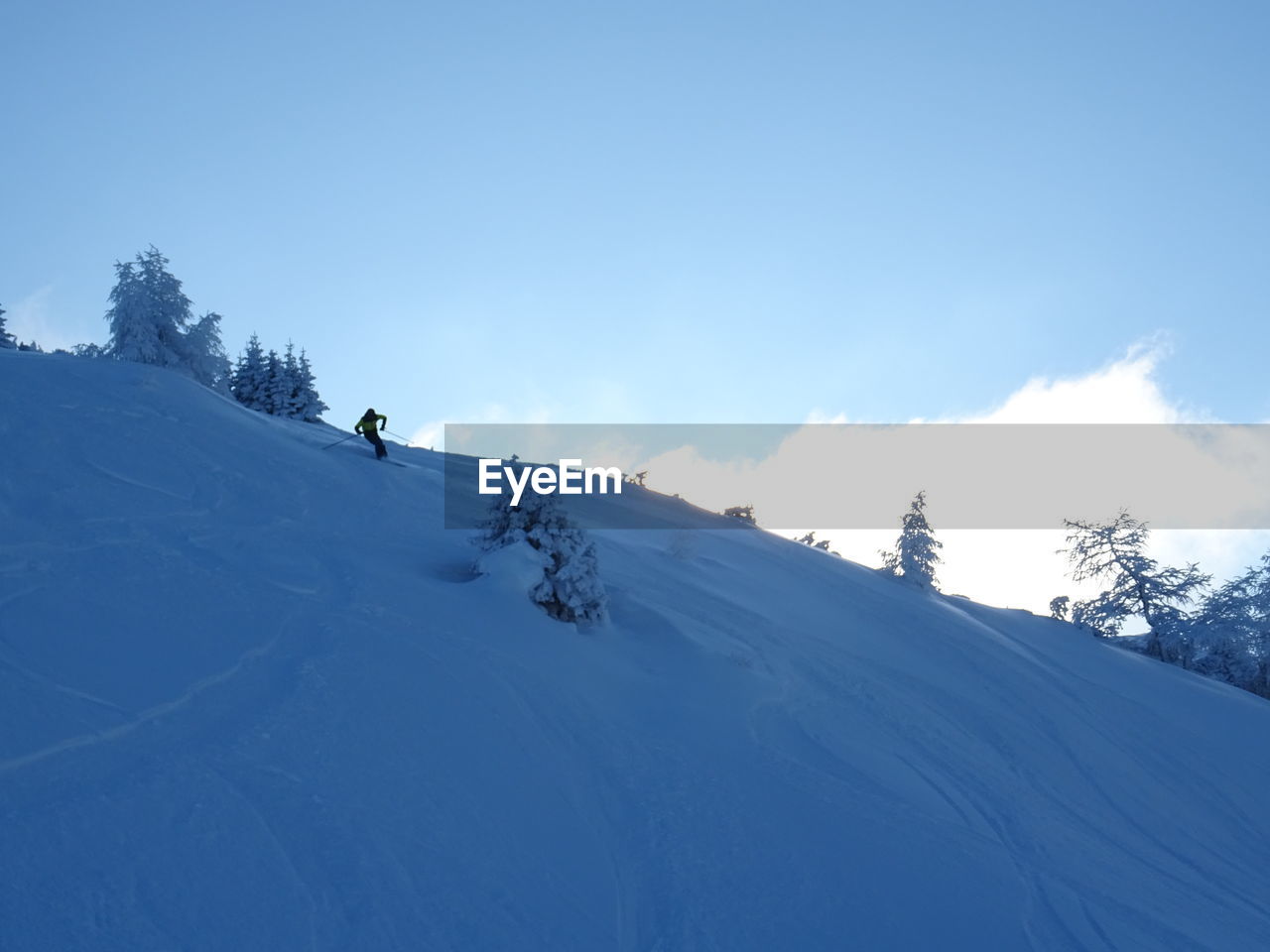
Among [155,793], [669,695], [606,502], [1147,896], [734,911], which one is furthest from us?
[606,502]

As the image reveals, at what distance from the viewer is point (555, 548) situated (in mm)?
10680

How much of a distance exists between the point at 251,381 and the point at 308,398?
2516 mm

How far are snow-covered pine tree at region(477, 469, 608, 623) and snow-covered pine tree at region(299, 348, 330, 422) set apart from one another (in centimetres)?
3036

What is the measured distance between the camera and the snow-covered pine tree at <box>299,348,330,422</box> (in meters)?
39.1

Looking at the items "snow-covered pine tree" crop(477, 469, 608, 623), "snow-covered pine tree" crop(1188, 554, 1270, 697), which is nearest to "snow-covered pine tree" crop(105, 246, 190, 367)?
"snow-covered pine tree" crop(477, 469, 608, 623)

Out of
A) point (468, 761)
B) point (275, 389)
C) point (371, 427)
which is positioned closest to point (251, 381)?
point (275, 389)

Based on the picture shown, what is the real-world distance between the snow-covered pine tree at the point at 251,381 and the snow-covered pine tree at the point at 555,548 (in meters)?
31.6

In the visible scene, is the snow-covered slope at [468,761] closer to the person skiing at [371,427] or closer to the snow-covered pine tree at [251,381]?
the person skiing at [371,427]

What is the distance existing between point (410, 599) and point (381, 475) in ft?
23.1

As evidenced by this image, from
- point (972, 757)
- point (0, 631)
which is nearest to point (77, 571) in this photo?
point (0, 631)

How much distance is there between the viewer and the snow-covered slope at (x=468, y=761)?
539cm

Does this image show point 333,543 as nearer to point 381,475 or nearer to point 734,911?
point 381,475

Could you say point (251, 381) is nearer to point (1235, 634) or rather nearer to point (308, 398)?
point (308, 398)

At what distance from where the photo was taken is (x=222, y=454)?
534 inches
